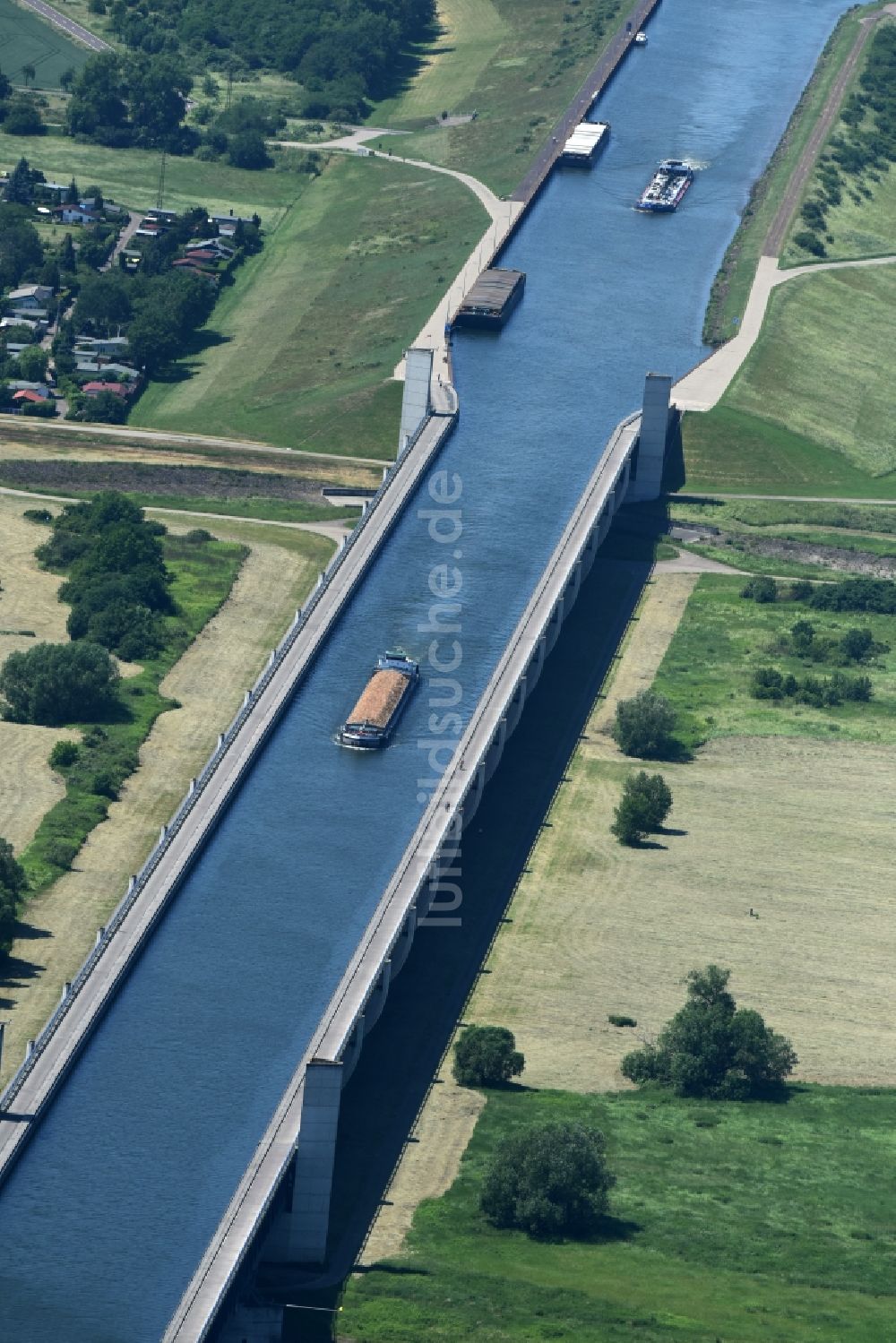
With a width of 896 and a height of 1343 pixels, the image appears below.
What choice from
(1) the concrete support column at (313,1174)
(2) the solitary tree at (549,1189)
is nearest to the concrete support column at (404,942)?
(2) the solitary tree at (549,1189)

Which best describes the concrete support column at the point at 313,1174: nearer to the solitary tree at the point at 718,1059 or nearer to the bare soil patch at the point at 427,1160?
the bare soil patch at the point at 427,1160

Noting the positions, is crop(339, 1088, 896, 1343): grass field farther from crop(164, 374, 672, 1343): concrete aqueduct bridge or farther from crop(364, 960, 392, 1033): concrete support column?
crop(364, 960, 392, 1033): concrete support column

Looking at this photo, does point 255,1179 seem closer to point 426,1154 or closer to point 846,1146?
point 426,1154

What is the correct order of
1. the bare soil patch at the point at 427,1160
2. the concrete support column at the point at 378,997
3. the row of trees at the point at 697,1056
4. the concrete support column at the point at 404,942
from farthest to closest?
the concrete support column at the point at 404,942, the concrete support column at the point at 378,997, the row of trees at the point at 697,1056, the bare soil patch at the point at 427,1160

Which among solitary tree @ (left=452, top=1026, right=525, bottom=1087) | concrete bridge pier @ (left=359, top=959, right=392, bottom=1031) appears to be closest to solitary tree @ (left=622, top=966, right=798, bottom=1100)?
solitary tree @ (left=452, top=1026, right=525, bottom=1087)

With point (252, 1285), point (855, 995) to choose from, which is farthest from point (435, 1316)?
point (855, 995)

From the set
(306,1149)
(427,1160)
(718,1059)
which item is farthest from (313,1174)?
(718,1059)

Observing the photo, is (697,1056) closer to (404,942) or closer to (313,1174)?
(404,942)
